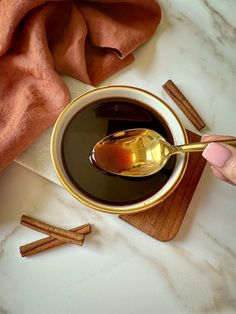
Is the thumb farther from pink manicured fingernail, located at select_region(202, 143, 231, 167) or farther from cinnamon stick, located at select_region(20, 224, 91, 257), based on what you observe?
cinnamon stick, located at select_region(20, 224, 91, 257)

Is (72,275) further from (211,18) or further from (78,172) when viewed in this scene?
(211,18)

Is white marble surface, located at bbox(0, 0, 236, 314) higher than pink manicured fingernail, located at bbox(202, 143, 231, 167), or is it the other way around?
pink manicured fingernail, located at bbox(202, 143, 231, 167)

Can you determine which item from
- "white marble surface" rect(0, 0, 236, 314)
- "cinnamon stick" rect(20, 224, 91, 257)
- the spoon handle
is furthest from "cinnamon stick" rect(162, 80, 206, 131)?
"cinnamon stick" rect(20, 224, 91, 257)

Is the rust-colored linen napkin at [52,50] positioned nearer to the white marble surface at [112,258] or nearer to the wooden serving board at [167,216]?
the white marble surface at [112,258]

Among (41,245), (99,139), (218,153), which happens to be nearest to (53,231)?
(41,245)

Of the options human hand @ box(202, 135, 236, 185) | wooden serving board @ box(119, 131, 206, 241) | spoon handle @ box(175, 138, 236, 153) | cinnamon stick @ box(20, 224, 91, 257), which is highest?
human hand @ box(202, 135, 236, 185)

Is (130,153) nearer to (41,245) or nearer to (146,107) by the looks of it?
(146,107)

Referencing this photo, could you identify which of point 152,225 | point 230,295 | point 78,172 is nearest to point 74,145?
point 78,172
